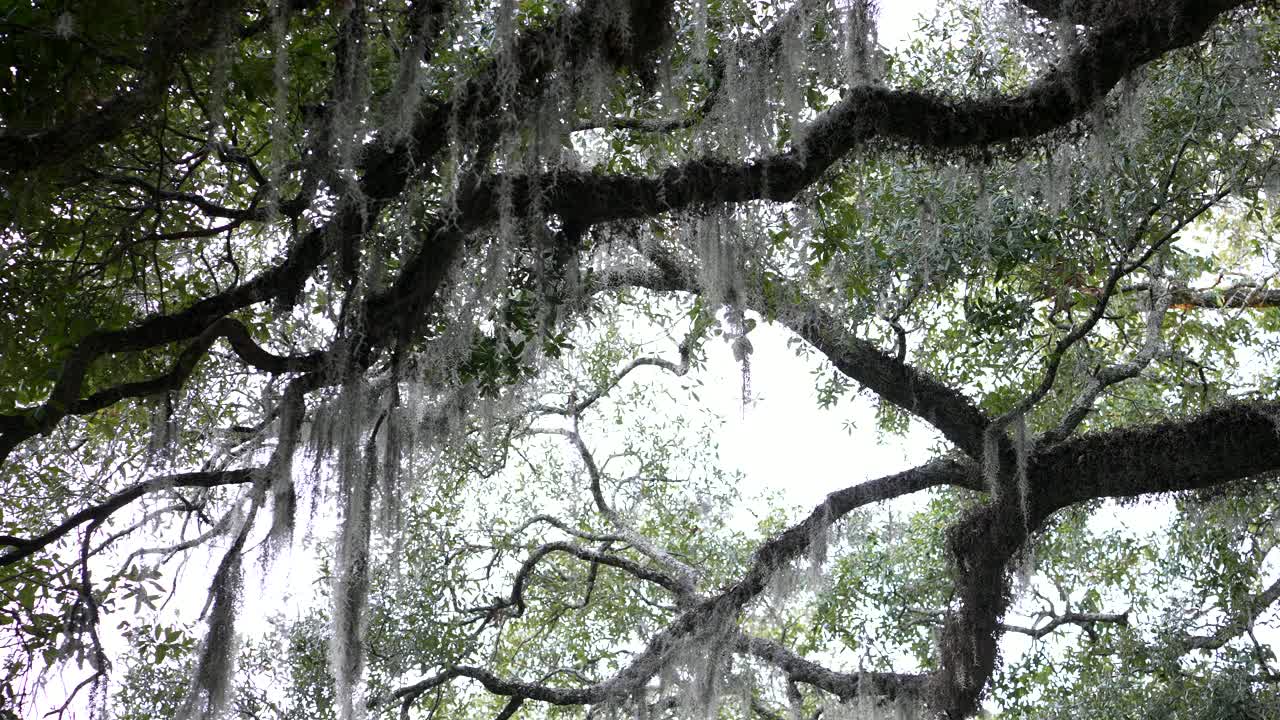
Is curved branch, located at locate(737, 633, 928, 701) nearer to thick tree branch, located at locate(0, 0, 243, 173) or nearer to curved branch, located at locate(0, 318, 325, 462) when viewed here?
curved branch, located at locate(0, 318, 325, 462)

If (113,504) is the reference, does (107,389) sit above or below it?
above

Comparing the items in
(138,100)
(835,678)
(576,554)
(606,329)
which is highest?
(606,329)

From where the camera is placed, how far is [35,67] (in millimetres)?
2982

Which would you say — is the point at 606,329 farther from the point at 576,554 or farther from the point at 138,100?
the point at 138,100

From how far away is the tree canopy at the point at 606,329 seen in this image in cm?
317

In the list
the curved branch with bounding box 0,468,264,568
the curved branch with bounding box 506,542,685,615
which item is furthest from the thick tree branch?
the curved branch with bounding box 506,542,685,615

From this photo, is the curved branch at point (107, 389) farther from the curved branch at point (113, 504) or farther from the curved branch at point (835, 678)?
the curved branch at point (835, 678)

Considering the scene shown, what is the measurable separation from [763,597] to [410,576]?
85.0 inches

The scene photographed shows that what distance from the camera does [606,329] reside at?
272 inches

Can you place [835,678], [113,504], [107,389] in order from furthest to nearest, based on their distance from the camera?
[835,678] → [113,504] → [107,389]

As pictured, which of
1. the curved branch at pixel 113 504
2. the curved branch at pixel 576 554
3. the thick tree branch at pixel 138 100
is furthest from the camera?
the curved branch at pixel 576 554

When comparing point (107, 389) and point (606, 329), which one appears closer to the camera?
point (107, 389)

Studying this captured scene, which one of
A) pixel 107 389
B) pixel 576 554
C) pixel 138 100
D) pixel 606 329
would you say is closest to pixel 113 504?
pixel 107 389

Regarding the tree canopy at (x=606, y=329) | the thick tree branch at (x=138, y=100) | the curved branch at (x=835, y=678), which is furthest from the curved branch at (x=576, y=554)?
the thick tree branch at (x=138, y=100)
